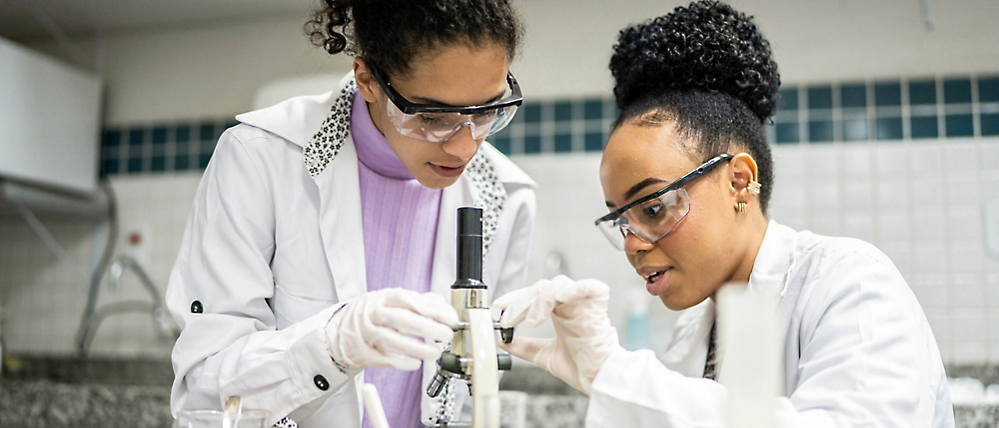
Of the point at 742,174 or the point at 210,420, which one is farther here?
the point at 742,174

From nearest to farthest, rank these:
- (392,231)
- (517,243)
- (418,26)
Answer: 1. (418,26)
2. (392,231)
3. (517,243)

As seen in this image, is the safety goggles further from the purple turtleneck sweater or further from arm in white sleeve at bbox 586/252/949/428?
arm in white sleeve at bbox 586/252/949/428

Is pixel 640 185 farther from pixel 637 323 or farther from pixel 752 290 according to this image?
pixel 637 323

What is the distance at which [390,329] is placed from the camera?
43.1 inches

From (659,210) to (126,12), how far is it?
11.8 ft

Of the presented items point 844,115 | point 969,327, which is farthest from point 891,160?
point 969,327

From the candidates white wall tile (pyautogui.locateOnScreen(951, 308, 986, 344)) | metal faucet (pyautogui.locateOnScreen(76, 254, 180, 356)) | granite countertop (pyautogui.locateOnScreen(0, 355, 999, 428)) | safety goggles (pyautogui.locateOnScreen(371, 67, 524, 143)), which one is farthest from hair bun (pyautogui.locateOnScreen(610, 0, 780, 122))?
metal faucet (pyautogui.locateOnScreen(76, 254, 180, 356))

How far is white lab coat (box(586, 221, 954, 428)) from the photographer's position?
3.49 feet

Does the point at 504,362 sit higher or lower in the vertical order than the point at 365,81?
lower

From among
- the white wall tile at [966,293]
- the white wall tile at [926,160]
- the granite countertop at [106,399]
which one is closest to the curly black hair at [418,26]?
→ the granite countertop at [106,399]

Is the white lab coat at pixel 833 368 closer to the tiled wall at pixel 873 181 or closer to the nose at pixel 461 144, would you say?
the nose at pixel 461 144

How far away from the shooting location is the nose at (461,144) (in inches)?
53.9

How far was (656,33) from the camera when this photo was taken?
1649 mm

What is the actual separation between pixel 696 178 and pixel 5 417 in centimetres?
309
